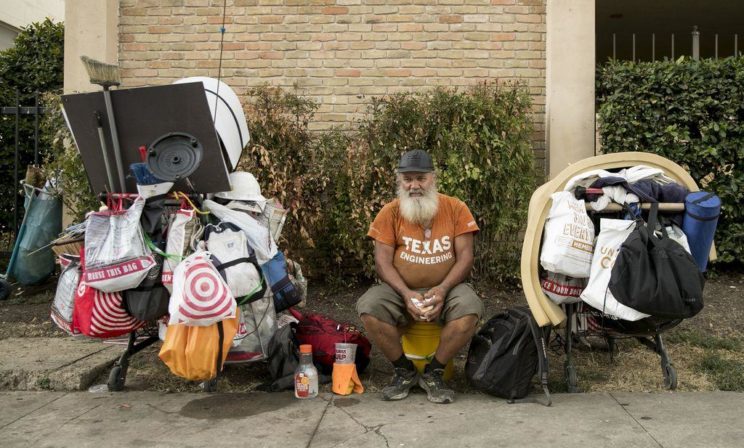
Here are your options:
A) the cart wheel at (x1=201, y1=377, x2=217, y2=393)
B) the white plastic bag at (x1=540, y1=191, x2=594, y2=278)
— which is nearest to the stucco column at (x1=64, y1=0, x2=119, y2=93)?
the cart wheel at (x1=201, y1=377, x2=217, y2=393)

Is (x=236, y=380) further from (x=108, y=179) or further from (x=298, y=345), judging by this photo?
(x=108, y=179)

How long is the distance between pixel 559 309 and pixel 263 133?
3.40 metres

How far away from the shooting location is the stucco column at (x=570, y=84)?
6.82 meters

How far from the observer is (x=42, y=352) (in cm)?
512

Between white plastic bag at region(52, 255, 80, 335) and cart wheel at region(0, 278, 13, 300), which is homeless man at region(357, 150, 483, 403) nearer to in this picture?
white plastic bag at region(52, 255, 80, 335)

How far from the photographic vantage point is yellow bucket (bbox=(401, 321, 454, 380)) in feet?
14.2

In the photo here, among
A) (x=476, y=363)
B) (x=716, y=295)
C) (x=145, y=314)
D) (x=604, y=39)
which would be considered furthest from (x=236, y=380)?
(x=604, y=39)

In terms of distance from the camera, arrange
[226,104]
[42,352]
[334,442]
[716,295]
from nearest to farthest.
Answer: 1. [334,442]
2. [226,104]
3. [42,352]
4. [716,295]

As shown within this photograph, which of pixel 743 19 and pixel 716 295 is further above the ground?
pixel 743 19

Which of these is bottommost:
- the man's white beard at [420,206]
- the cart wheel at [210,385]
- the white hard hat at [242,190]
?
the cart wheel at [210,385]

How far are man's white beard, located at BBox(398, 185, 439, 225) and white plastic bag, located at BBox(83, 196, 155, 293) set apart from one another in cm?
159

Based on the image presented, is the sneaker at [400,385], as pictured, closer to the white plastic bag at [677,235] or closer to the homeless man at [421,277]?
the homeless man at [421,277]

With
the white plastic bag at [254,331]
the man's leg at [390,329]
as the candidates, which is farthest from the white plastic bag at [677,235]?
the white plastic bag at [254,331]

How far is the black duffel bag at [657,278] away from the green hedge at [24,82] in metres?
6.88
